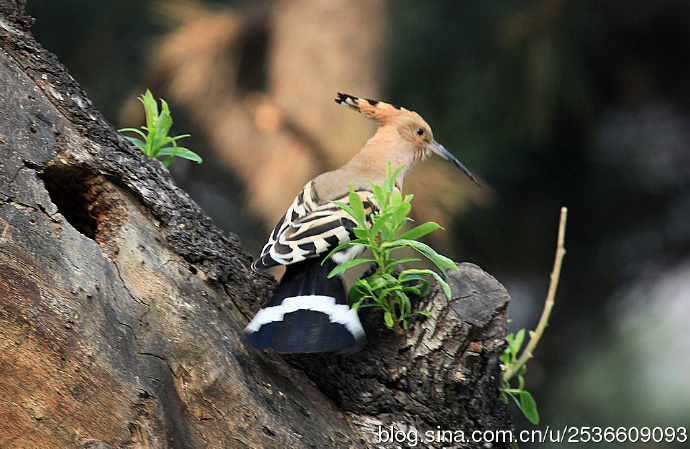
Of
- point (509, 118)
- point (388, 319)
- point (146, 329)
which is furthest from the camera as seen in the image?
point (509, 118)

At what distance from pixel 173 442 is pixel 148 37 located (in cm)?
439

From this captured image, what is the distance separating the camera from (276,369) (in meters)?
1.35

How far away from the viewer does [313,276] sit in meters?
1.46

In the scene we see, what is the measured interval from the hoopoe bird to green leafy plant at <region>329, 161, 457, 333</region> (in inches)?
2.3

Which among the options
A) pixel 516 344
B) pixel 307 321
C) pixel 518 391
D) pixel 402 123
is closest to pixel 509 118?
pixel 402 123

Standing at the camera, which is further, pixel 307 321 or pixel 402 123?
pixel 402 123

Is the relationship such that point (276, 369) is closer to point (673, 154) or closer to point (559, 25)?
point (559, 25)

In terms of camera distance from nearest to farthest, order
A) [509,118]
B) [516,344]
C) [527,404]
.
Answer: [527,404] → [516,344] → [509,118]

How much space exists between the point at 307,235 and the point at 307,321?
0.25m

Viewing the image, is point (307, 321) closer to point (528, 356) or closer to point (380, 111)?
point (528, 356)

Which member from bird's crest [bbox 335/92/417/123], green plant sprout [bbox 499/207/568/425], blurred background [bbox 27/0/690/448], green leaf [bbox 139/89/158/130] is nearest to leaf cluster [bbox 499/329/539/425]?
green plant sprout [bbox 499/207/568/425]

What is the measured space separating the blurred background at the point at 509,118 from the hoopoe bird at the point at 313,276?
5.67ft

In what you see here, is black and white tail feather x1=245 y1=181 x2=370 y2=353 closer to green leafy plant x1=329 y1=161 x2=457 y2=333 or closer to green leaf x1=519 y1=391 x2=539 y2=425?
green leafy plant x1=329 y1=161 x2=457 y2=333

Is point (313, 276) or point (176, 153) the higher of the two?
point (176, 153)
